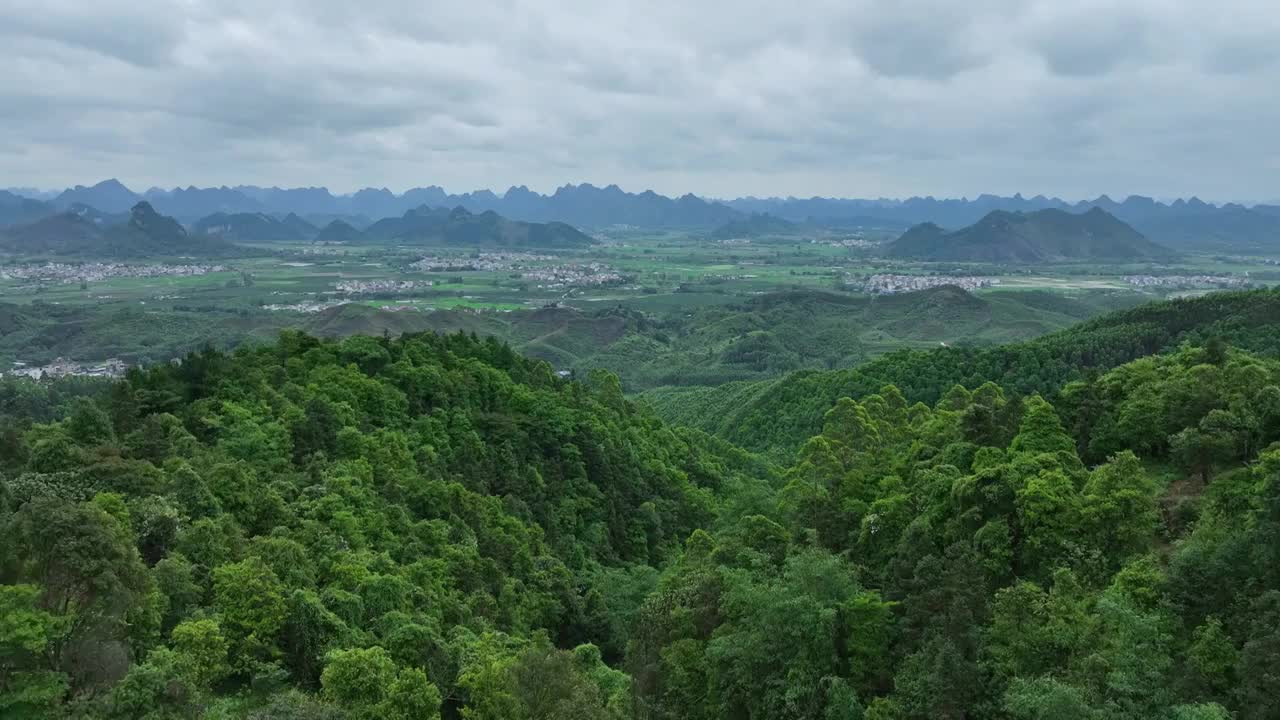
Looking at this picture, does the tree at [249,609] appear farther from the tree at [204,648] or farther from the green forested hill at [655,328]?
the green forested hill at [655,328]

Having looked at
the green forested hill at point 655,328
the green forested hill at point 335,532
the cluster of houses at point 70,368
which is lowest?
the cluster of houses at point 70,368

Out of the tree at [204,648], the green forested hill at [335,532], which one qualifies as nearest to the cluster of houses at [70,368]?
the green forested hill at [335,532]

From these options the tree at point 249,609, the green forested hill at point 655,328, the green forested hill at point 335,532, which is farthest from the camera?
the green forested hill at point 655,328

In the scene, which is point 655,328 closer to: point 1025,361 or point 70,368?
point 70,368

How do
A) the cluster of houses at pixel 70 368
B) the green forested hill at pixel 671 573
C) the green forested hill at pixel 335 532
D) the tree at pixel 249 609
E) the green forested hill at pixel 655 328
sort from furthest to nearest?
the green forested hill at pixel 655 328 → the cluster of houses at pixel 70 368 → the tree at pixel 249 609 → the green forested hill at pixel 335 532 → the green forested hill at pixel 671 573

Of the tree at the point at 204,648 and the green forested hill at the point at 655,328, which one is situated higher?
the tree at the point at 204,648

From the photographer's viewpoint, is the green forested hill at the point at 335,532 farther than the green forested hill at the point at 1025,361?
No

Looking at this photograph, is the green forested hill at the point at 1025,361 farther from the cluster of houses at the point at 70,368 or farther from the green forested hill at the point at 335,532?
the cluster of houses at the point at 70,368

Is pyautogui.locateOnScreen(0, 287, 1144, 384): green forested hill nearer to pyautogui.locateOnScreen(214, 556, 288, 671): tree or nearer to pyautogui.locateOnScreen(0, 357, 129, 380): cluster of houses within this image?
pyautogui.locateOnScreen(0, 357, 129, 380): cluster of houses

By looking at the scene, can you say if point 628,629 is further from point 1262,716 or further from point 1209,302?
point 1209,302
